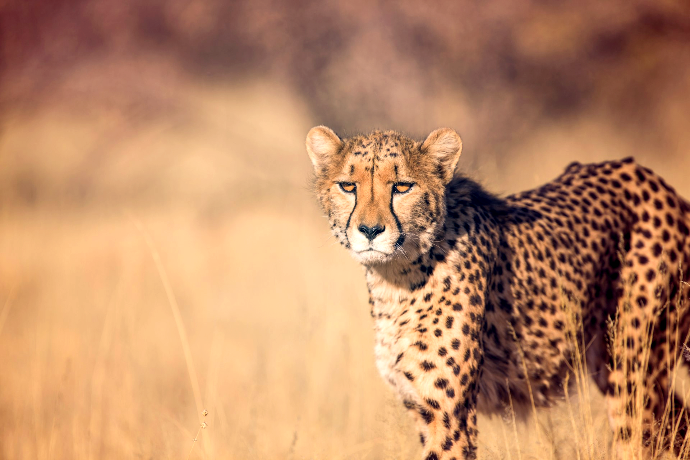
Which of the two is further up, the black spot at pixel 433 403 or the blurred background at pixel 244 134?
the blurred background at pixel 244 134

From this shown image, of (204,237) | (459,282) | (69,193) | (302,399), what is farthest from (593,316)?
(69,193)

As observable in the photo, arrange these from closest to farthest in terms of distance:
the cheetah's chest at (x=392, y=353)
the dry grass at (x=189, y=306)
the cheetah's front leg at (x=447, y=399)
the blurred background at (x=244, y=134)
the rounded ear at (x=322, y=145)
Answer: the cheetah's front leg at (x=447, y=399) → the cheetah's chest at (x=392, y=353) → the rounded ear at (x=322, y=145) → the dry grass at (x=189, y=306) → the blurred background at (x=244, y=134)

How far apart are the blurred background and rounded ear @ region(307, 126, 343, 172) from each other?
5.93ft

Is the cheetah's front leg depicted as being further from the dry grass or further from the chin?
the chin

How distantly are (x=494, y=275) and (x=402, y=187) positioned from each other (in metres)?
0.60

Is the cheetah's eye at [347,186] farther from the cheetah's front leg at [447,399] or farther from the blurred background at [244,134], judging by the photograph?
the blurred background at [244,134]

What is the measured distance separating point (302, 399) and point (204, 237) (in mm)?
3588

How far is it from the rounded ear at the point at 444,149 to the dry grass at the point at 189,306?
0.56 metres

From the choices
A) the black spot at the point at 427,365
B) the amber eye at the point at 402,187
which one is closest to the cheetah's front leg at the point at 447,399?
the black spot at the point at 427,365

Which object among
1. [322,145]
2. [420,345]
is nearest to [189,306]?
[322,145]

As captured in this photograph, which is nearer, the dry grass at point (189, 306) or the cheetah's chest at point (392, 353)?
the cheetah's chest at point (392, 353)

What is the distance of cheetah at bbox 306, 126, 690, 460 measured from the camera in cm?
247

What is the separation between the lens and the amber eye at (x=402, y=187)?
260 cm

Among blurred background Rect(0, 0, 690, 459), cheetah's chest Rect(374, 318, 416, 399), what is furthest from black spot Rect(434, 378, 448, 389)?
blurred background Rect(0, 0, 690, 459)
